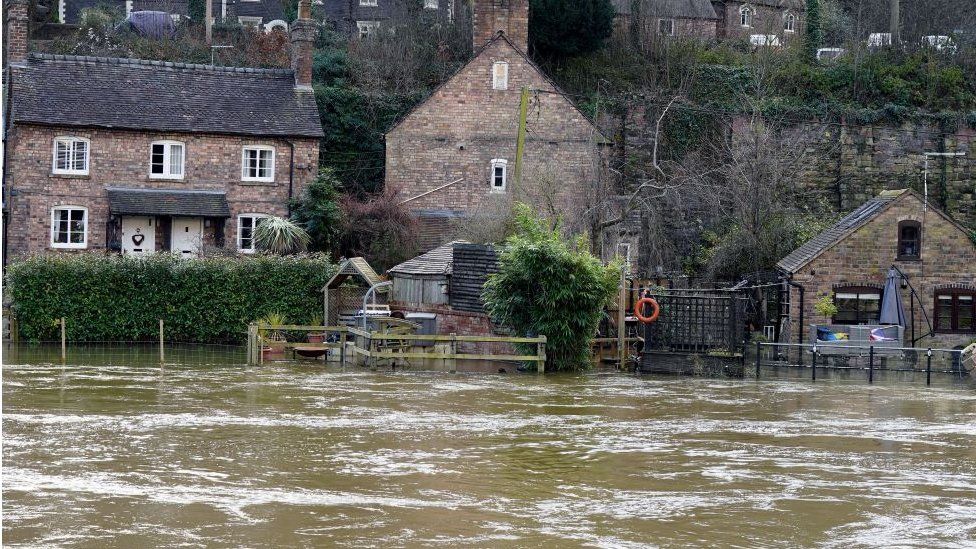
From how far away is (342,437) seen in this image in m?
20.9

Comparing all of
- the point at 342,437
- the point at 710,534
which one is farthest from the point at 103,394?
the point at 710,534

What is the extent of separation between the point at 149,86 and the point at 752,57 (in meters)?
23.7

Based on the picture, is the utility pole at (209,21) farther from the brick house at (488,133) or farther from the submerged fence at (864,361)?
the submerged fence at (864,361)

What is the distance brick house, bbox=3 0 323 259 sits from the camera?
43094 mm

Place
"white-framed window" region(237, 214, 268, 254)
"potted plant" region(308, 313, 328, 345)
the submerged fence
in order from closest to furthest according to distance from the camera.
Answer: the submerged fence < "potted plant" region(308, 313, 328, 345) < "white-framed window" region(237, 214, 268, 254)

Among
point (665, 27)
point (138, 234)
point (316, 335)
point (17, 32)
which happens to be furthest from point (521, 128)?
point (17, 32)

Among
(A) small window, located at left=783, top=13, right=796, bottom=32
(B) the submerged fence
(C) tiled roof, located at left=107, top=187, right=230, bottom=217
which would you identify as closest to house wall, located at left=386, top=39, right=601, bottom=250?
(C) tiled roof, located at left=107, top=187, right=230, bottom=217

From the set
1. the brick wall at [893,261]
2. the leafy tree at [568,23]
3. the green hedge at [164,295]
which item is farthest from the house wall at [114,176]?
the brick wall at [893,261]

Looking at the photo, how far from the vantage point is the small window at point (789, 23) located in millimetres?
58756

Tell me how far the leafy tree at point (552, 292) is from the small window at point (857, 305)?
6.86 m

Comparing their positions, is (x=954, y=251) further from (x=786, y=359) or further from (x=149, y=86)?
(x=149, y=86)

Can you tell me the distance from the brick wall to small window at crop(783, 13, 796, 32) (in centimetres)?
2513

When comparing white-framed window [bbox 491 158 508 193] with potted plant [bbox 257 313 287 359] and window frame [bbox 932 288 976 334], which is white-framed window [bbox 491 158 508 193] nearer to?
potted plant [bbox 257 313 287 359]

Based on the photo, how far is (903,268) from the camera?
116 ft
